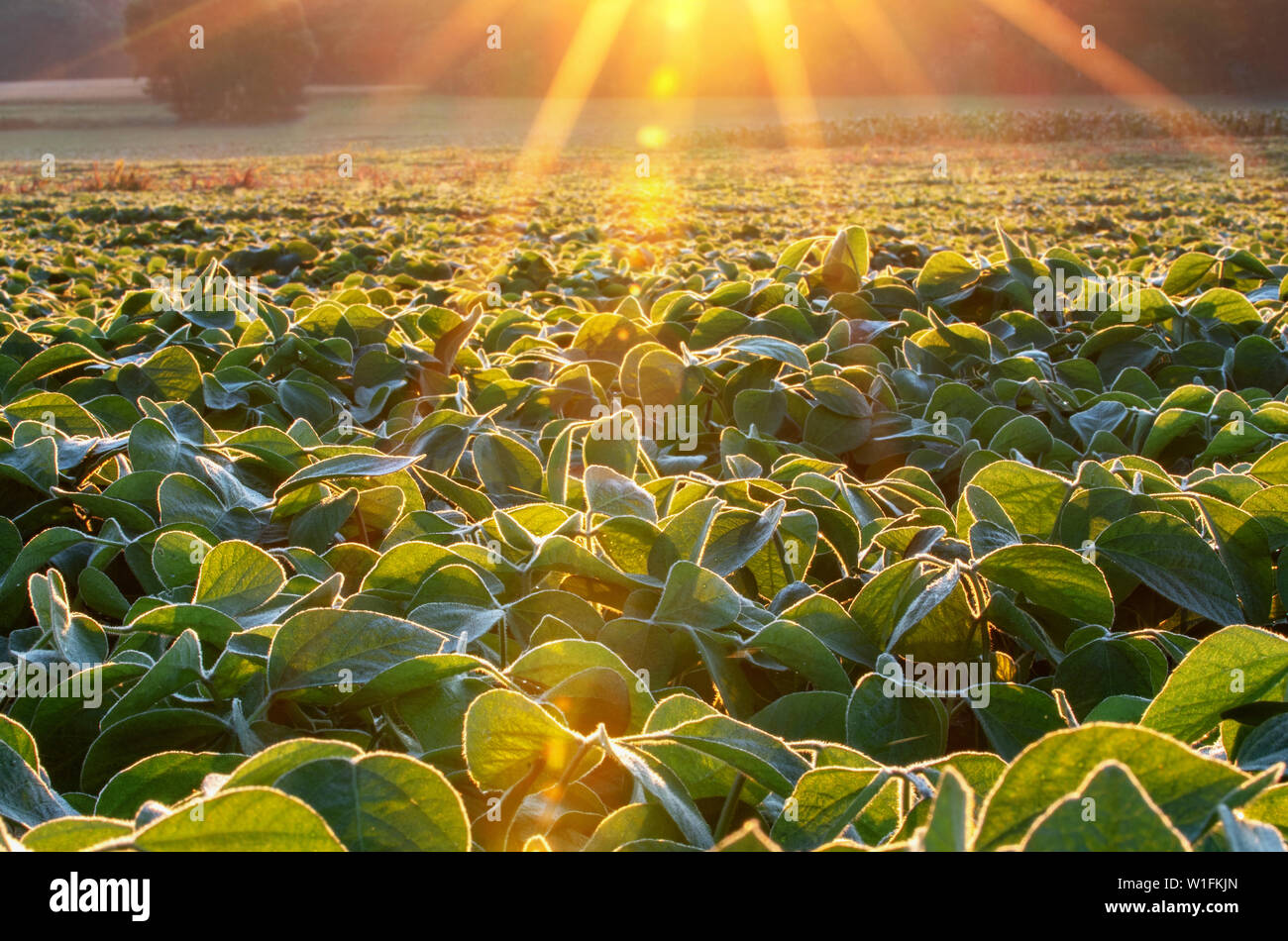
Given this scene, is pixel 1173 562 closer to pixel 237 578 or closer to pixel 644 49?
pixel 237 578

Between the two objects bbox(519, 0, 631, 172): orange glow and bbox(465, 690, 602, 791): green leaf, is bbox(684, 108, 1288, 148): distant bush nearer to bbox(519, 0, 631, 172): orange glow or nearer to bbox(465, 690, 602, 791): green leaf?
bbox(519, 0, 631, 172): orange glow

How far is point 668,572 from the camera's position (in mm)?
748

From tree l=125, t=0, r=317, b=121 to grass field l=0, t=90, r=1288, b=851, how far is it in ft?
130

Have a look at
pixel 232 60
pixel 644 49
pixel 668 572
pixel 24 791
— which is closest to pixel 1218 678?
pixel 668 572

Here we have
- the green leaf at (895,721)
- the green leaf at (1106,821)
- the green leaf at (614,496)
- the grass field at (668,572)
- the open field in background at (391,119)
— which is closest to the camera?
the green leaf at (1106,821)

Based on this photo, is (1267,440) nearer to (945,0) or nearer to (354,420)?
(354,420)

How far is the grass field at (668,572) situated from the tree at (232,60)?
39.7 metres

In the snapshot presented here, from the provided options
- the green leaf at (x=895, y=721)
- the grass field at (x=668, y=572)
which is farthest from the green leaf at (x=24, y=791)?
the green leaf at (x=895, y=721)

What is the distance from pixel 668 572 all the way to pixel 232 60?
1631 inches

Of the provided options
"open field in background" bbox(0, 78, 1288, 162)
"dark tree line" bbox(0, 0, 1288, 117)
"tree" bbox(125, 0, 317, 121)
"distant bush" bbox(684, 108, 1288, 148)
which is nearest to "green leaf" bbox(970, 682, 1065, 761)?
"open field in background" bbox(0, 78, 1288, 162)

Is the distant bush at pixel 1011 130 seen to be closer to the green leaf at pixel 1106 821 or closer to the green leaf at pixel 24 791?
the green leaf at pixel 24 791

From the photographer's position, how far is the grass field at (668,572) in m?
0.47

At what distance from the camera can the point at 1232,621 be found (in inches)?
29.5

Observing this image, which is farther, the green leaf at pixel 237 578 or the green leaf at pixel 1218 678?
the green leaf at pixel 237 578
